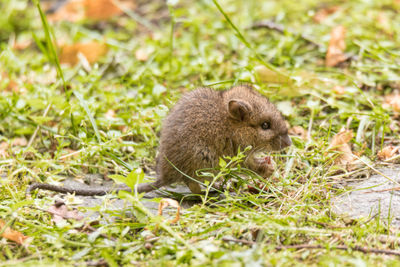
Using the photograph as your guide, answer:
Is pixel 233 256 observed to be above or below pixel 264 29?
below

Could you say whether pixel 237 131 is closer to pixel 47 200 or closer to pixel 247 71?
pixel 247 71

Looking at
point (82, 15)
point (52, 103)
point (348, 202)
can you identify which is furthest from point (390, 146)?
point (82, 15)

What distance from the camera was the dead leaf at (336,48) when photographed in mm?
6105

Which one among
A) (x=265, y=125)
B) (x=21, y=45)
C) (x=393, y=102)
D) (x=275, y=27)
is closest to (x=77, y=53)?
(x=21, y=45)

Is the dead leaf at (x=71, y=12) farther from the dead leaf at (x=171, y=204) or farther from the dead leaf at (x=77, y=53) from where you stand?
the dead leaf at (x=171, y=204)

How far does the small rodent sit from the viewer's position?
421cm

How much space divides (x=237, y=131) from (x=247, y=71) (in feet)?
4.21

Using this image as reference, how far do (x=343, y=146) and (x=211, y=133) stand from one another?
4.23ft

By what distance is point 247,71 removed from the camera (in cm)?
553

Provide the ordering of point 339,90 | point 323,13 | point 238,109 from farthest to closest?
point 323,13 → point 339,90 → point 238,109

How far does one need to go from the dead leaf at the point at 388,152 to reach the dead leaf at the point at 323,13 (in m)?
3.44

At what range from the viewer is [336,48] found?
6219 mm

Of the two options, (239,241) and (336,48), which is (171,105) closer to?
(239,241)

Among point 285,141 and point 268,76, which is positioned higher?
point 268,76
